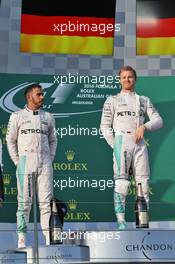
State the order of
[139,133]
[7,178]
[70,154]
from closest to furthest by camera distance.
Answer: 1. [139,133]
2. [7,178]
3. [70,154]

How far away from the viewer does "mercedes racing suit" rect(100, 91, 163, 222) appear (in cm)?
796

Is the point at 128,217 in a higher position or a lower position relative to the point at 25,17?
lower

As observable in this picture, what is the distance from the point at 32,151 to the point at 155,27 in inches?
97.7

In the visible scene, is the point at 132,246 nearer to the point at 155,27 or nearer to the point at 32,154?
the point at 32,154

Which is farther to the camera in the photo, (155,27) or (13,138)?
(155,27)

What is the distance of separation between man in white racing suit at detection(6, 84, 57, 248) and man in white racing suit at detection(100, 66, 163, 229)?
2.06ft

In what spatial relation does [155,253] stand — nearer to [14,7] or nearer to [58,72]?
[58,72]

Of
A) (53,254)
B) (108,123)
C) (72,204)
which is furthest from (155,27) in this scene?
(53,254)

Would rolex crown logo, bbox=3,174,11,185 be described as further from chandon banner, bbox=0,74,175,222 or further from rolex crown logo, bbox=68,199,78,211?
rolex crown logo, bbox=68,199,78,211

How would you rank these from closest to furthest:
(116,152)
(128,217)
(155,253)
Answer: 1. (155,253)
2. (116,152)
3. (128,217)

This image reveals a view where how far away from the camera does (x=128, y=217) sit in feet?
29.3

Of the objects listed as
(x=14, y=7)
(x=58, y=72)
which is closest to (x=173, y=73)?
(x=58, y=72)

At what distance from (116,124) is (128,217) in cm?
128

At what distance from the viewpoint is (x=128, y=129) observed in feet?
26.6
